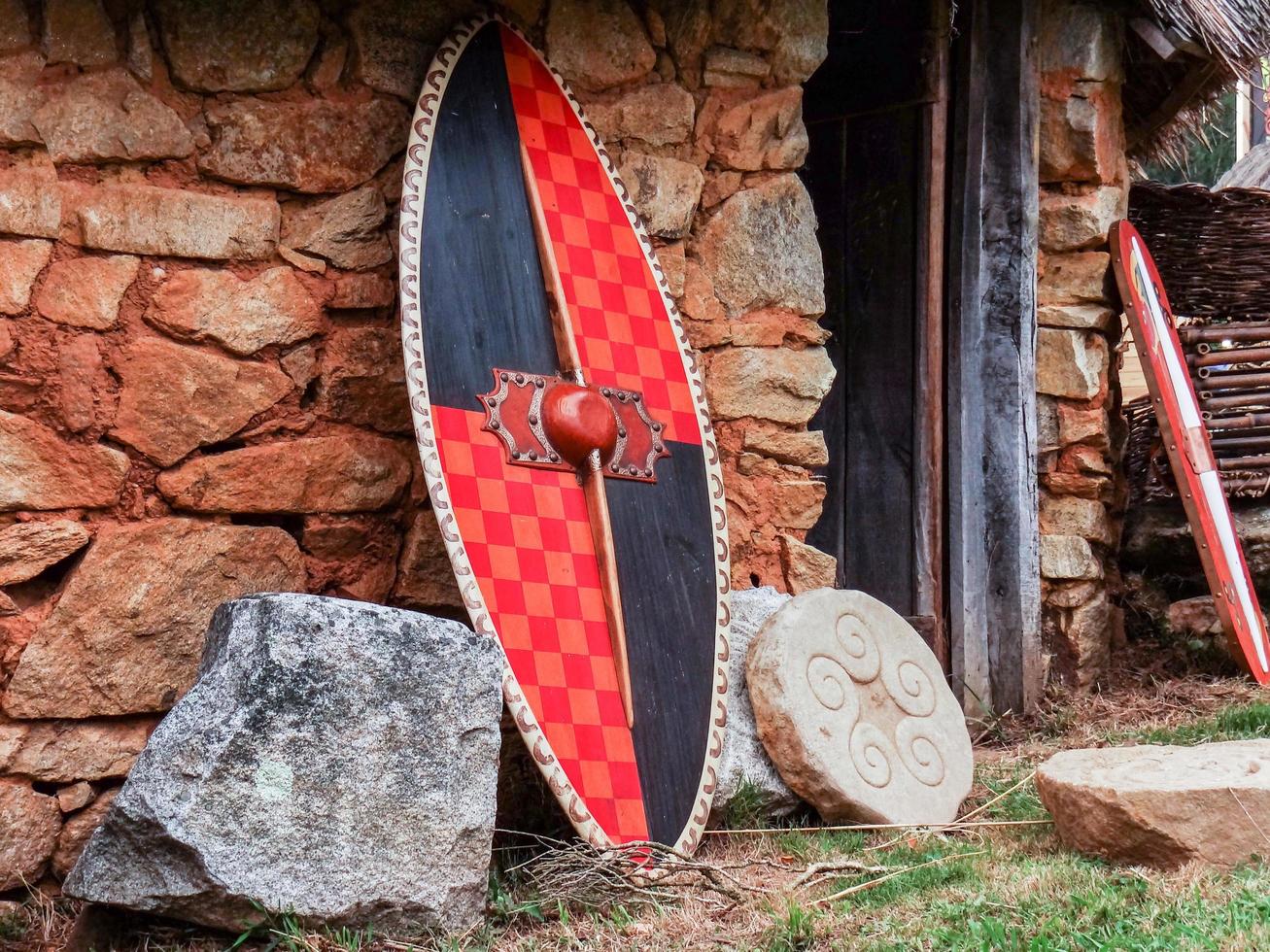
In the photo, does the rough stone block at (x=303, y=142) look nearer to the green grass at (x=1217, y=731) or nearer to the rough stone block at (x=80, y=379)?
the rough stone block at (x=80, y=379)

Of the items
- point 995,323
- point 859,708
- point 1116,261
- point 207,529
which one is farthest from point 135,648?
point 1116,261

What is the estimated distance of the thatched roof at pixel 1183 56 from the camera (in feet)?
14.2

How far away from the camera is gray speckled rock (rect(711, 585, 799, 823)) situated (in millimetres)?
3109

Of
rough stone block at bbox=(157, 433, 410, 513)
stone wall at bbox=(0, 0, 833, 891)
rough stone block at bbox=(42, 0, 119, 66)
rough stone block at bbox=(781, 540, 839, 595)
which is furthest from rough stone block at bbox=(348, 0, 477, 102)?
rough stone block at bbox=(781, 540, 839, 595)

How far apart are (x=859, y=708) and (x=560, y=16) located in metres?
1.73

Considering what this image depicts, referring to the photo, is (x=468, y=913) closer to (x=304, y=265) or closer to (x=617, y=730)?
(x=617, y=730)

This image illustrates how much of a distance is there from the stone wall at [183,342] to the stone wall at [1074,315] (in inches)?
62.7

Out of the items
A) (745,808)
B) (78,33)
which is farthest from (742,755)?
(78,33)

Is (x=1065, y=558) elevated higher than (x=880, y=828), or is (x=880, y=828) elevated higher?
(x=1065, y=558)

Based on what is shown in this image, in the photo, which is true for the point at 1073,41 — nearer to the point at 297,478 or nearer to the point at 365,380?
the point at 365,380

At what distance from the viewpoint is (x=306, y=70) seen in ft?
10.2

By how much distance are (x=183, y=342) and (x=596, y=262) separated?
92cm

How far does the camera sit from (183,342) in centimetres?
292

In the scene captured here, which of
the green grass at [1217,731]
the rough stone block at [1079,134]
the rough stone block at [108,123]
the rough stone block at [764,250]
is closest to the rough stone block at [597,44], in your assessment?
the rough stone block at [764,250]
